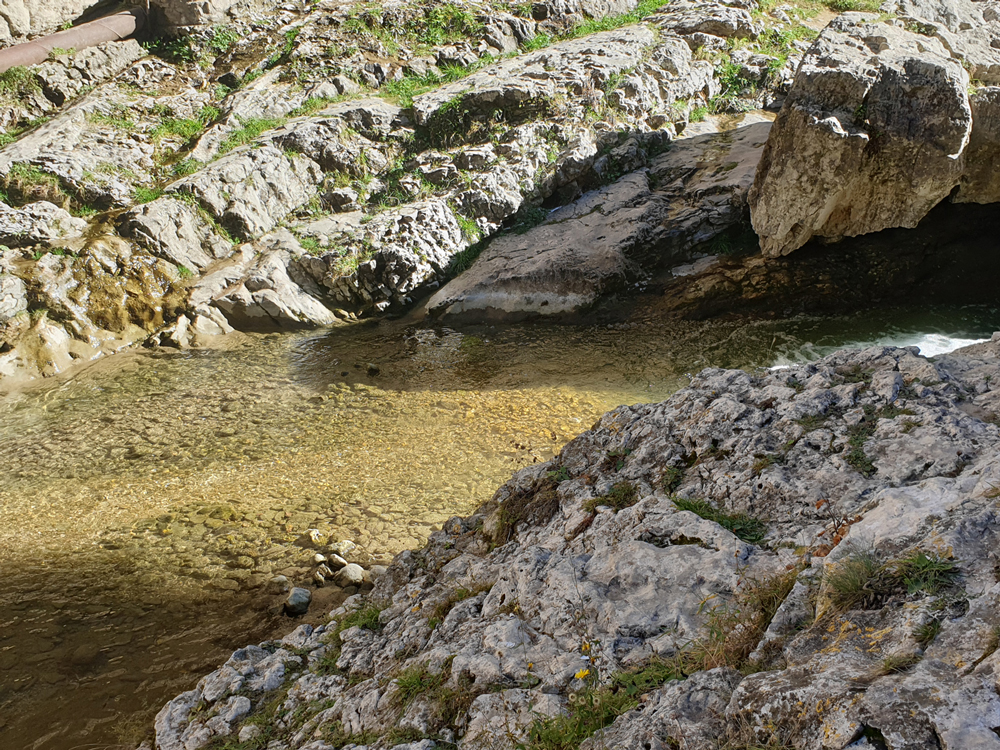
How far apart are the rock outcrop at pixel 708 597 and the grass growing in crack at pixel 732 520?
2 centimetres

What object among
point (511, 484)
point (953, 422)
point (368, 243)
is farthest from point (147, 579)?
point (368, 243)

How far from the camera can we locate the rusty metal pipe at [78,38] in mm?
14969

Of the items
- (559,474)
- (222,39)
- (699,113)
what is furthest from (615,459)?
(222,39)

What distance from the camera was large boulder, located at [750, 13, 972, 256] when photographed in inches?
348

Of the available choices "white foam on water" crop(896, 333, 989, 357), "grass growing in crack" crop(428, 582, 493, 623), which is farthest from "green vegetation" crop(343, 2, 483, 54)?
"grass growing in crack" crop(428, 582, 493, 623)

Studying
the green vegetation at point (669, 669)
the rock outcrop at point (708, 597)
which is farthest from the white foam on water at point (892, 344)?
the green vegetation at point (669, 669)

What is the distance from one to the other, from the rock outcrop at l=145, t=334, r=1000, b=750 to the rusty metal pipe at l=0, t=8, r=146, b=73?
707 inches

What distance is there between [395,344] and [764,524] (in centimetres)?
860

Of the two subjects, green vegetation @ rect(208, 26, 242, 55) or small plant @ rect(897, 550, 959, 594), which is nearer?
small plant @ rect(897, 550, 959, 594)

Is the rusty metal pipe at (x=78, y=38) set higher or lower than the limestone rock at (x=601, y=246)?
higher

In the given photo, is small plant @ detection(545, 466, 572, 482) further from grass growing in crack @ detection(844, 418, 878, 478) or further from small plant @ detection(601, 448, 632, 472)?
A: grass growing in crack @ detection(844, 418, 878, 478)

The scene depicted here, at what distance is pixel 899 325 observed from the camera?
9992mm

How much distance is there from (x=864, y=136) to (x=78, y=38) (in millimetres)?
18916

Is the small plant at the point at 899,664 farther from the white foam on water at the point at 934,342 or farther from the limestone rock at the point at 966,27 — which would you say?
the limestone rock at the point at 966,27
